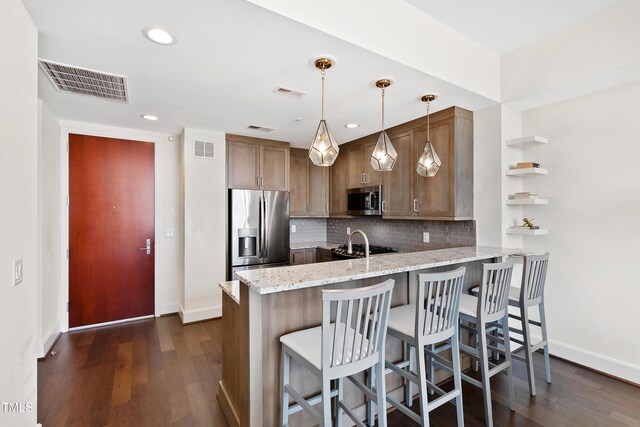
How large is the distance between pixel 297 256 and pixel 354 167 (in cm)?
169

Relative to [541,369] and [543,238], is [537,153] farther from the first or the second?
[541,369]

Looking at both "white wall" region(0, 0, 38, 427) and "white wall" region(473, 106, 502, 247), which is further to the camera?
"white wall" region(473, 106, 502, 247)

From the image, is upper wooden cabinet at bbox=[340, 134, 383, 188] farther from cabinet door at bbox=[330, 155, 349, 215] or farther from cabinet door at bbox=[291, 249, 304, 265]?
cabinet door at bbox=[291, 249, 304, 265]

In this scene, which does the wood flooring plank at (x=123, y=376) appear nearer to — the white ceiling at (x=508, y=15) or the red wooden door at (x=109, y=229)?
the red wooden door at (x=109, y=229)

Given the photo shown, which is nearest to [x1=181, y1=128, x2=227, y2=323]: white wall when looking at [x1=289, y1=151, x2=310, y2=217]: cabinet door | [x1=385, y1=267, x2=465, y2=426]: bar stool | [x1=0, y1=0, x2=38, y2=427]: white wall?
[x1=289, y1=151, x2=310, y2=217]: cabinet door

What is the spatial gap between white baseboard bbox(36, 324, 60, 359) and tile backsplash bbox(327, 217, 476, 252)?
4011mm

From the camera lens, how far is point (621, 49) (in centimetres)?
221

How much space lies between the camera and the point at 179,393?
94.0 inches

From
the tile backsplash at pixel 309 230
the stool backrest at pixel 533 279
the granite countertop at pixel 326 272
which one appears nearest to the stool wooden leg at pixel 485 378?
the granite countertop at pixel 326 272

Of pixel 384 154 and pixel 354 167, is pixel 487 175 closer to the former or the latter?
pixel 384 154

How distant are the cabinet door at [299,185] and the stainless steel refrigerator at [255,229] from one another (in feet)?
1.97

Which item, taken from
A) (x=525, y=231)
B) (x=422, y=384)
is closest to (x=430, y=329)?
(x=422, y=384)

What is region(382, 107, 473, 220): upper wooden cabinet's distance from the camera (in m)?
3.16

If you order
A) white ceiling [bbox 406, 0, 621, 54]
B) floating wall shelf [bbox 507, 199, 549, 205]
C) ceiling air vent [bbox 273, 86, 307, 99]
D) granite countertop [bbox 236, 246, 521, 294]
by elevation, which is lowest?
granite countertop [bbox 236, 246, 521, 294]
